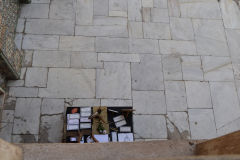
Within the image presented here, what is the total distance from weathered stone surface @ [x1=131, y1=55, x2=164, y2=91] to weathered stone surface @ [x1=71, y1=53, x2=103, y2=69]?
0.91 m

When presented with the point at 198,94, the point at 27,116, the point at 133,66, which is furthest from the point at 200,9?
the point at 27,116

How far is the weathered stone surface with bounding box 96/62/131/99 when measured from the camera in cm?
579

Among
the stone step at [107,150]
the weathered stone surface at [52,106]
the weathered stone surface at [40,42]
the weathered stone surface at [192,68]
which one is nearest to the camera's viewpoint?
the stone step at [107,150]

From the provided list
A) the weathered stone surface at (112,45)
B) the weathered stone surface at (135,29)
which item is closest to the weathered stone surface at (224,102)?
the weathered stone surface at (135,29)

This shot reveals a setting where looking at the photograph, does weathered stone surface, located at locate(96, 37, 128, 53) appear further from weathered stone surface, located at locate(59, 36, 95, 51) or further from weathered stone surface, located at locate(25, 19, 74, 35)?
weathered stone surface, located at locate(25, 19, 74, 35)

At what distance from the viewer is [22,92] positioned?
18.4 feet

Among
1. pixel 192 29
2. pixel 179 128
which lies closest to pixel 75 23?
pixel 192 29

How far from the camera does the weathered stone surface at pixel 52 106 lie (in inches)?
217

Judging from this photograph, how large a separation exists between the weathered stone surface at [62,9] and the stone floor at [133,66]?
0.09ft

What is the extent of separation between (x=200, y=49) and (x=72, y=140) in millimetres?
4072

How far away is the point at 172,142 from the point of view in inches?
123

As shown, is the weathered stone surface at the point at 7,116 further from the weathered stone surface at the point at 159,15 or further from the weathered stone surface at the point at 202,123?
the weathered stone surface at the point at 159,15

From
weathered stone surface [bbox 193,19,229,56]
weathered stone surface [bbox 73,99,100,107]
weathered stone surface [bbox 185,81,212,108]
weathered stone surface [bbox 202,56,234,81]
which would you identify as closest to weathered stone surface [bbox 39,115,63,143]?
weathered stone surface [bbox 73,99,100,107]

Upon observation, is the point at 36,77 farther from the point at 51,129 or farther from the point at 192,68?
the point at 192,68
